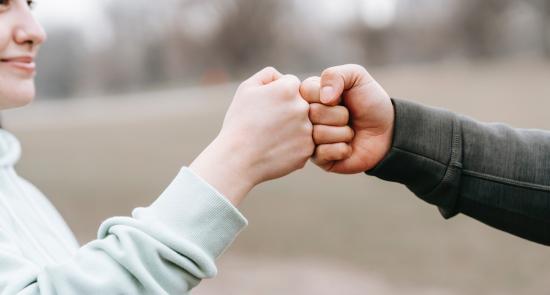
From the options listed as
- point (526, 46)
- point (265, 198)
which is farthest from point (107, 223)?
point (526, 46)

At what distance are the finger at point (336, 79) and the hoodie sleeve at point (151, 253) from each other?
2.63 feet

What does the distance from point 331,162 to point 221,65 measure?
44573 mm

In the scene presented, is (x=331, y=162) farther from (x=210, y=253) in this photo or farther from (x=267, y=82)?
(x=210, y=253)

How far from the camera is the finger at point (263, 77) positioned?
6.39 feet

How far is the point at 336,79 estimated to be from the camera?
219 centimetres

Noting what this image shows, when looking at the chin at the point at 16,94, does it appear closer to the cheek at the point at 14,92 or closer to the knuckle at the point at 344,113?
the cheek at the point at 14,92

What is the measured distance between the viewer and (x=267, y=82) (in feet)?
6.53

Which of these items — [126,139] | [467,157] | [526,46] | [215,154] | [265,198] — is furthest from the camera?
[526,46]

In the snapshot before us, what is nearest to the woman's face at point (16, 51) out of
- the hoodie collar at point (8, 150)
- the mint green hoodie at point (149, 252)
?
the hoodie collar at point (8, 150)

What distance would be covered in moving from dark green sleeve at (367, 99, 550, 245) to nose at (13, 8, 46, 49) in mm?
1124

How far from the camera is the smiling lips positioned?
1783 millimetres

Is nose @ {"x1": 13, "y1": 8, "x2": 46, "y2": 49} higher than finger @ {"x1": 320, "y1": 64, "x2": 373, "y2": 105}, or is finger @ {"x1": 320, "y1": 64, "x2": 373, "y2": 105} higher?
nose @ {"x1": 13, "y1": 8, "x2": 46, "y2": 49}

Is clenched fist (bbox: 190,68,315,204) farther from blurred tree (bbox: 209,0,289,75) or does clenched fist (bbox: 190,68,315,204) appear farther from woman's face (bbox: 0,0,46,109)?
blurred tree (bbox: 209,0,289,75)

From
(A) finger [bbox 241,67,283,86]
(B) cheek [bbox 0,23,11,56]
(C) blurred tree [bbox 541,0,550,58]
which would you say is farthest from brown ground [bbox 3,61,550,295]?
(C) blurred tree [bbox 541,0,550,58]
